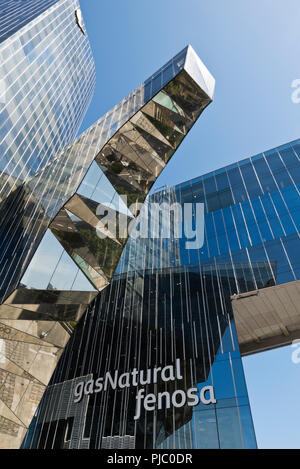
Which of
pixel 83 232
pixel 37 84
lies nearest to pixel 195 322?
pixel 83 232

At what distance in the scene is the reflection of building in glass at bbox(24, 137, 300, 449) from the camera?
46.7 ft

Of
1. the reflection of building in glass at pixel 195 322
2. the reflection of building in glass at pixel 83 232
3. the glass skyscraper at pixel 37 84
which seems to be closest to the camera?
the reflection of building in glass at pixel 83 232

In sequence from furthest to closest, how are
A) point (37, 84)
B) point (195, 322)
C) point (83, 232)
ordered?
point (37, 84) → point (195, 322) → point (83, 232)

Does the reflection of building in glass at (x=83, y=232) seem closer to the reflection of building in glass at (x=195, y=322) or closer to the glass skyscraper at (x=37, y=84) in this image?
the reflection of building in glass at (x=195, y=322)

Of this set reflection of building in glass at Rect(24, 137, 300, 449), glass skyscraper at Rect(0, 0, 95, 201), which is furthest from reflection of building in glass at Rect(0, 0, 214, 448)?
glass skyscraper at Rect(0, 0, 95, 201)

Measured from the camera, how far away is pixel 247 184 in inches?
953

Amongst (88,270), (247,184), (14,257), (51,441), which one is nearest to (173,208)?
(247,184)

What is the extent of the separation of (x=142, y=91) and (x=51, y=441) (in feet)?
58.5

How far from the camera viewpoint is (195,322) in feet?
56.2

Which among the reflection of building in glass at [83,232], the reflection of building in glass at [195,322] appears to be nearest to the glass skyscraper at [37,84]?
the reflection of building in glass at [195,322]

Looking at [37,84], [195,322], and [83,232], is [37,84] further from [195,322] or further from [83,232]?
[195,322]

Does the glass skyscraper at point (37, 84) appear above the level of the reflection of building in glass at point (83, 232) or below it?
above

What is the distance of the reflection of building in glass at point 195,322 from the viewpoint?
1424cm

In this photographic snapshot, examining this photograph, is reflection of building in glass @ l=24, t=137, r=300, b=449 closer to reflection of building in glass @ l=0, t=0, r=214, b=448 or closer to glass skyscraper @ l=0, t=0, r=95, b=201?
reflection of building in glass @ l=0, t=0, r=214, b=448
